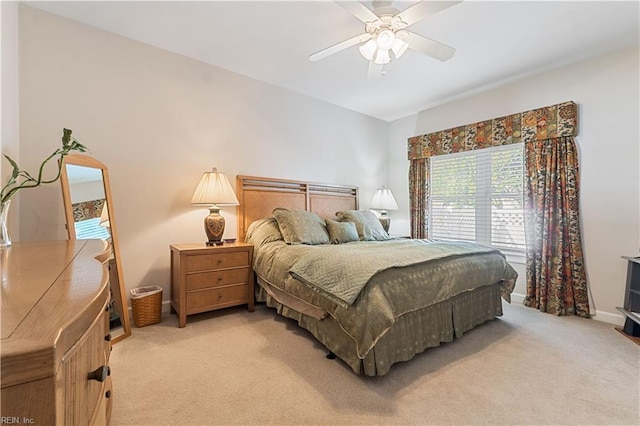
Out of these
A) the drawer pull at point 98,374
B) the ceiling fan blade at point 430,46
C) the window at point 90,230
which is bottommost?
the drawer pull at point 98,374

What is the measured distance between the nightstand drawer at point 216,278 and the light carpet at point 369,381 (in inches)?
15.1

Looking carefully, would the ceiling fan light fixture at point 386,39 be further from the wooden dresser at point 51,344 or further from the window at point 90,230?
the window at point 90,230

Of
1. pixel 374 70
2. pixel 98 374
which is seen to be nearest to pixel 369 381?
pixel 98 374

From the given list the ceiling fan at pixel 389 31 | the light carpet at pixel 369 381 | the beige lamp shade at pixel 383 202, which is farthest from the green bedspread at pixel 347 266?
the beige lamp shade at pixel 383 202

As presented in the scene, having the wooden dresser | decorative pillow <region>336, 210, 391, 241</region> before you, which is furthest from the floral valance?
the wooden dresser

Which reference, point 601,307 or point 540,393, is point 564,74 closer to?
point 601,307

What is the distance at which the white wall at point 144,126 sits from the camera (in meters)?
2.28

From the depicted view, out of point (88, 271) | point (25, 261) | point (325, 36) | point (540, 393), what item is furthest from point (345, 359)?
point (325, 36)

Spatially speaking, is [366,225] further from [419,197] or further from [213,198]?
[213,198]

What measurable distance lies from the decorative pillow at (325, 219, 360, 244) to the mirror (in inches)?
80.8

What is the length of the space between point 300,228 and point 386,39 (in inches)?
72.3

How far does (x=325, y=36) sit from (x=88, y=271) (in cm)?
266

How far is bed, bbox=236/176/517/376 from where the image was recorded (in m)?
1.74

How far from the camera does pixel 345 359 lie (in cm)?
185
